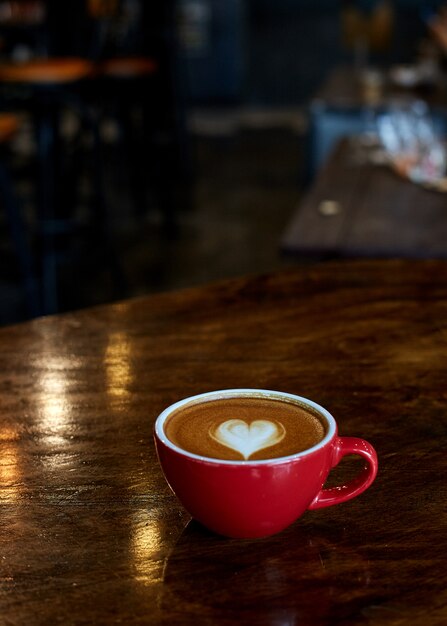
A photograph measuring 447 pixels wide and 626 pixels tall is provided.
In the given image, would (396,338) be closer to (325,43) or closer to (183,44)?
(183,44)

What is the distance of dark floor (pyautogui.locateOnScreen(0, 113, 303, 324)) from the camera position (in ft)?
12.9

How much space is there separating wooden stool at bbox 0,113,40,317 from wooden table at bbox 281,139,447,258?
3.06 feet

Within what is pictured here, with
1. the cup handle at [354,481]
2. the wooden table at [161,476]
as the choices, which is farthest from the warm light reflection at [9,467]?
the cup handle at [354,481]

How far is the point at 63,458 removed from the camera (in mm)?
760

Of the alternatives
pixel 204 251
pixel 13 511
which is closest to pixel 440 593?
pixel 13 511

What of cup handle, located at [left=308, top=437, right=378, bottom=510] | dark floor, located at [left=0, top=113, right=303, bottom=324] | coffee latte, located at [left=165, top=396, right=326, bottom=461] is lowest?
dark floor, located at [left=0, top=113, right=303, bottom=324]

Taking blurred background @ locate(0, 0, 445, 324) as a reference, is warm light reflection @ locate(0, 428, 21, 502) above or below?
above

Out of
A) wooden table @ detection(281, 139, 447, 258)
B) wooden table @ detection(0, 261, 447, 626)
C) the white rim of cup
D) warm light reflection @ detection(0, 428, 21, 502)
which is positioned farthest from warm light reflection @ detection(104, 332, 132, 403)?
wooden table @ detection(281, 139, 447, 258)

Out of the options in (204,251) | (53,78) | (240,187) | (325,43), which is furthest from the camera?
(325,43)

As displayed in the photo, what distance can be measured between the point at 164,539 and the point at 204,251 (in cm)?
389

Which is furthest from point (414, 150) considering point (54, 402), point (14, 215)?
point (54, 402)

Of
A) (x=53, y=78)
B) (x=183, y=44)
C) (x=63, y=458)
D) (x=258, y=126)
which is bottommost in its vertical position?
(x=258, y=126)

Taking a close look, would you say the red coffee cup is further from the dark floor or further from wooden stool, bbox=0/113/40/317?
the dark floor

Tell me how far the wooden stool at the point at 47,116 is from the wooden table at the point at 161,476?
7.34 feet
